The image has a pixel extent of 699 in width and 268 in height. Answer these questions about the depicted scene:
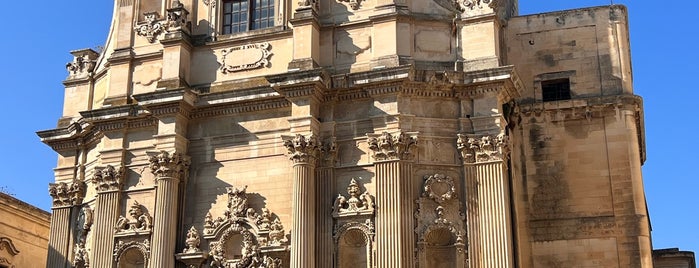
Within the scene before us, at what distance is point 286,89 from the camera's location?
2100cm

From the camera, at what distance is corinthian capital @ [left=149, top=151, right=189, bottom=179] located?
21.7 m

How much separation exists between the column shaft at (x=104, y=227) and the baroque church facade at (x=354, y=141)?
4 cm

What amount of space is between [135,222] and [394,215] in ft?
21.4

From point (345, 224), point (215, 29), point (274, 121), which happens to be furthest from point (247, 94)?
point (345, 224)

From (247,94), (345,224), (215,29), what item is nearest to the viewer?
(345,224)

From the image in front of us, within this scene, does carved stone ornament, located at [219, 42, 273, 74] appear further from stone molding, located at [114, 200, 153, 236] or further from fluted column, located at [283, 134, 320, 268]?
stone molding, located at [114, 200, 153, 236]

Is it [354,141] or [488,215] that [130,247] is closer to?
[354,141]

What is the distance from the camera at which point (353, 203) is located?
2023 centimetres

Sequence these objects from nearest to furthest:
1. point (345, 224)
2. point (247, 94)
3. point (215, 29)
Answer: point (345, 224)
point (247, 94)
point (215, 29)

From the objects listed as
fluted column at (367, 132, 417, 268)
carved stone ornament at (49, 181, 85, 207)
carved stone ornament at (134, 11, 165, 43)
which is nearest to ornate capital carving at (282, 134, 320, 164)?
fluted column at (367, 132, 417, 268)

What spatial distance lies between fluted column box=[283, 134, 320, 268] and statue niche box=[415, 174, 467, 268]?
232 cm

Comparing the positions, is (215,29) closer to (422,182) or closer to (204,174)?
(204,174)

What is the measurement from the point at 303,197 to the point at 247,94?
122 inches

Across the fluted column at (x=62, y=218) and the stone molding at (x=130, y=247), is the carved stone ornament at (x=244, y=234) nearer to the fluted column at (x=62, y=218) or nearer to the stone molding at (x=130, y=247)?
the stone molding at (x=130, y=247)
